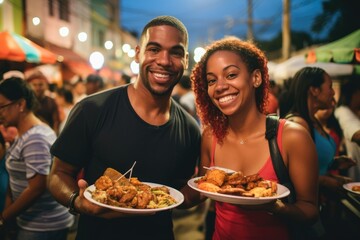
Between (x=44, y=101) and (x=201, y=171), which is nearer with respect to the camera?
(x=201, y=171)

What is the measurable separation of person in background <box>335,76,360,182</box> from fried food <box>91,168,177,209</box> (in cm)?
301

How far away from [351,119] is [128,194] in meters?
3.90

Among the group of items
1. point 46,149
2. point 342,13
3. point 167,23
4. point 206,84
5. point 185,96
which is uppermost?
point 342,13

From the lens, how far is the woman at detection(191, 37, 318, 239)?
250cm

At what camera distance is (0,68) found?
8156 millimetres

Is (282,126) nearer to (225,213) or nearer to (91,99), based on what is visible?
(225,213)

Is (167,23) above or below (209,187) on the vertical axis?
above

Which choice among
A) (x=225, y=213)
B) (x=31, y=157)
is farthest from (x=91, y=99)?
(x=225, y=213)

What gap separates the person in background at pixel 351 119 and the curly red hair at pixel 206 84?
1927 mm

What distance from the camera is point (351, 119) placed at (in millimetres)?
4844

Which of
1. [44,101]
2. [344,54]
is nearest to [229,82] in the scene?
[344,54]

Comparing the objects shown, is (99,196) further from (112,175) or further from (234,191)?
(234,191)

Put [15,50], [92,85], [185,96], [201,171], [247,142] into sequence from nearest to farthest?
[247,142] < [201,171] < [15,50] < [92,85] < [185,96]

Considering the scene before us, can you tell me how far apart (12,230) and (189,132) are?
92.8 inches
